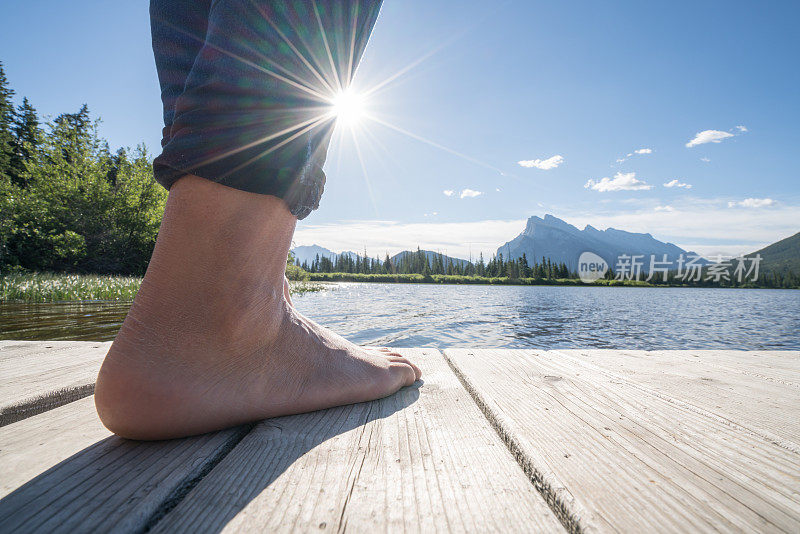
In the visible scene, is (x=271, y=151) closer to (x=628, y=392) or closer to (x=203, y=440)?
(x=203, y=440)

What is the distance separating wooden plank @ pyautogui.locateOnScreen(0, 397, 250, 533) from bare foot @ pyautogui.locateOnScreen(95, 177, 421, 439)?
0.19ft

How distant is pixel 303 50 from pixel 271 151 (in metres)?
0.21

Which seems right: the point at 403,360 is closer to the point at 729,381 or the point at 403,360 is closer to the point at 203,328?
the point at 203,328

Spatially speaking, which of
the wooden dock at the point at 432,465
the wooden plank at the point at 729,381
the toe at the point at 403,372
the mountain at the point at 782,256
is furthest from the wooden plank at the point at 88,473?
the mountain at the point at 782,256

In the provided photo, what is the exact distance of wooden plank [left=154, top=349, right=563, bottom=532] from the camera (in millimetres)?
444

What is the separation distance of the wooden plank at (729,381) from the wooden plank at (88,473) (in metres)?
1.09

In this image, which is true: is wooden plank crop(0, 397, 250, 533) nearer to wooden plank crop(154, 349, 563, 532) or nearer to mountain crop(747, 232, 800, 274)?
wooden plank crop(154, 349, 563, 532)

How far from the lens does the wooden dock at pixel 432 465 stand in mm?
451

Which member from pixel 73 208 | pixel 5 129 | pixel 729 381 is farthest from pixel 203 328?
pixel 5 129

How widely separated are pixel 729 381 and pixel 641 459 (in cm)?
87

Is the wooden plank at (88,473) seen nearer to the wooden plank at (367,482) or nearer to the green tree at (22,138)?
the wooden plank at (367,482)

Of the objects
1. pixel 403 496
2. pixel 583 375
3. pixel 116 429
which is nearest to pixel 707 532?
pixel 403 496

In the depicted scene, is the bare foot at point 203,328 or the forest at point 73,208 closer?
the bare foot at point 203,328

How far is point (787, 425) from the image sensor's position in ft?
2.55
